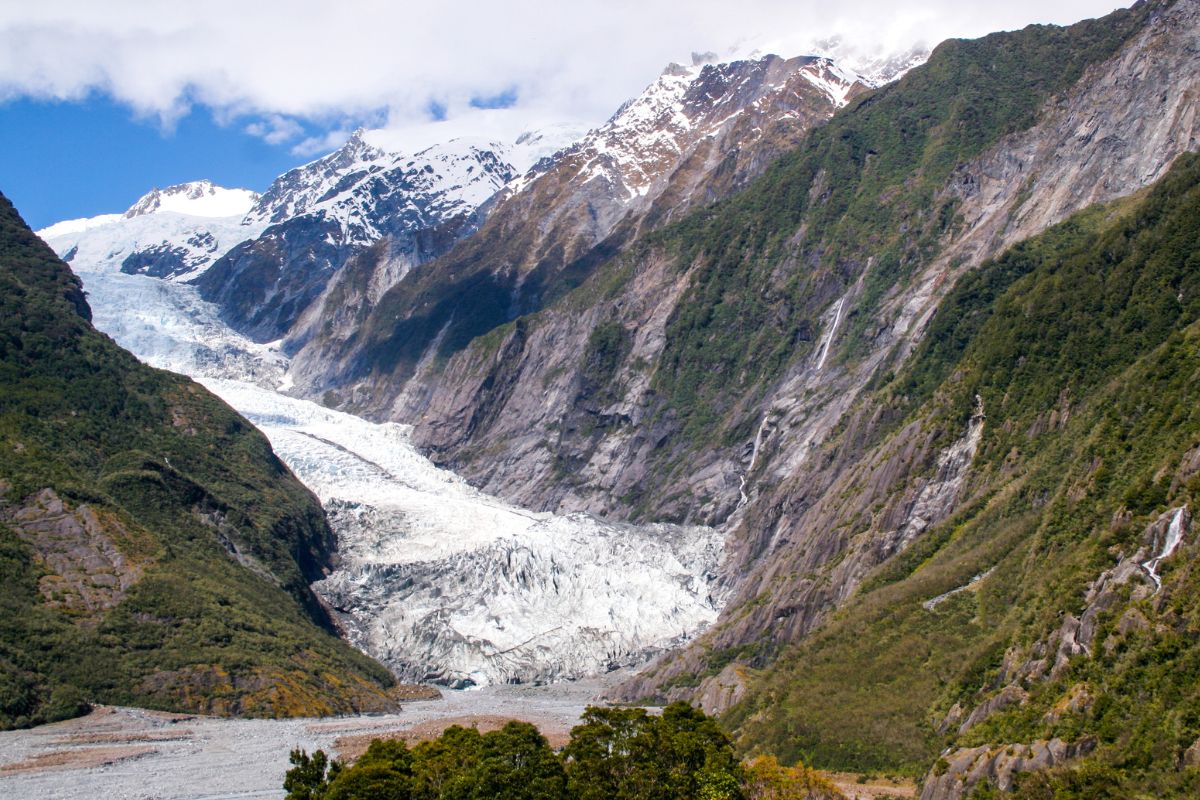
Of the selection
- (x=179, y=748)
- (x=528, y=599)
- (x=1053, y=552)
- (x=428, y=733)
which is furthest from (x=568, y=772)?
(x=528, y=599)

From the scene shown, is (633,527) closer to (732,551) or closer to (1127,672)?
(732,551)

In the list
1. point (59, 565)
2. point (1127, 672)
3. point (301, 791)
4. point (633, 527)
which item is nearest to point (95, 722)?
point (59, 565)

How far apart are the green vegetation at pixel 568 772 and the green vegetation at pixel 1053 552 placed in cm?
1171

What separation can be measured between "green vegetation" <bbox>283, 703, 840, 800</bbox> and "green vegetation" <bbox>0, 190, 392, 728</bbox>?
45.8 m

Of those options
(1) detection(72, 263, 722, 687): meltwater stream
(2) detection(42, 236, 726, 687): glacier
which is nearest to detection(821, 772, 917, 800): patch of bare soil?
(2) detection(42, 236, 726, 687): glacier

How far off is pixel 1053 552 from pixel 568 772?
1323 inches

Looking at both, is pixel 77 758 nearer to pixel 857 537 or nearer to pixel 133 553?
pixel 133 553

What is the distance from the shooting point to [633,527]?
7672 inches

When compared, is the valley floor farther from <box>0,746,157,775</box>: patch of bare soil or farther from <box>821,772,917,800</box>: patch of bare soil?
<box>821,772,917,800</box>: patch of bare soil

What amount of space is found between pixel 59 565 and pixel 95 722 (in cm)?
2314

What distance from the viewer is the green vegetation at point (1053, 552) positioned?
195 ft

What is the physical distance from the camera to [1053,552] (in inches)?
3317

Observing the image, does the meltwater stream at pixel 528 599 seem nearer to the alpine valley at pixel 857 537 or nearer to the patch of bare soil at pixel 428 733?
the alpine valley at pixel 857 537

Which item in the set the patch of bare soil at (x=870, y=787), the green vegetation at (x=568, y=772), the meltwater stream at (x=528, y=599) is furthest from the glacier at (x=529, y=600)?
the green vegetation at (x=568, y=772)
